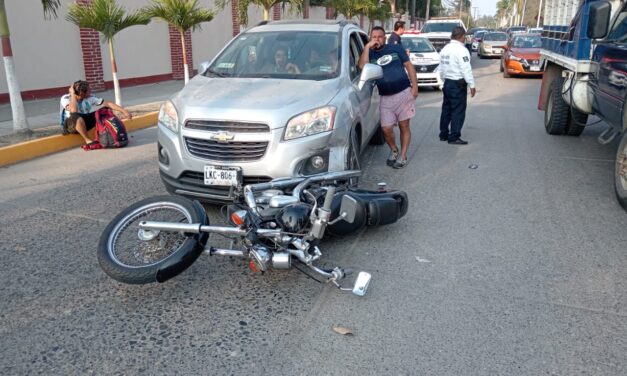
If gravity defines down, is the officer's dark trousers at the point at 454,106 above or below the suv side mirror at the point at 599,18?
below

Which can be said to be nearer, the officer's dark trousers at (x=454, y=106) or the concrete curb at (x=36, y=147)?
the concrete curb at (x=36, y=147)

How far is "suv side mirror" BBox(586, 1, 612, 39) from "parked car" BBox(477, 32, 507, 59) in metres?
23.3

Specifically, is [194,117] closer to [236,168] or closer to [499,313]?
[236,168]

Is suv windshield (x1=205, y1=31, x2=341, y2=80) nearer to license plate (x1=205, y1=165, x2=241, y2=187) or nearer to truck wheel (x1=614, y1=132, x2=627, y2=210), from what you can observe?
license plate (x1=205, y1=165, x2=241, y2=187)

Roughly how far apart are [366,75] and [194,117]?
191cm

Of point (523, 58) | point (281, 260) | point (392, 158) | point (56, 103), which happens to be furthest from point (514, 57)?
point (281, 260)

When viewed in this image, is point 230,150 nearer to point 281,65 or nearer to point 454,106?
point 281,65

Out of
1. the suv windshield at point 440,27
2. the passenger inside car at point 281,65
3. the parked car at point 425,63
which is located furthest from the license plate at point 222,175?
the suv windshield at point 440,27

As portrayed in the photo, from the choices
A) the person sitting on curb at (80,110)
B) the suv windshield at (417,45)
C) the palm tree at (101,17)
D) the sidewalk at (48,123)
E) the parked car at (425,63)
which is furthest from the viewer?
the suv windshield at (417,45)

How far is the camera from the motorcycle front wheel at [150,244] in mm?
A: 3430

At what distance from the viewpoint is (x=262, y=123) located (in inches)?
178

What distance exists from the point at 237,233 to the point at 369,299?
101cm

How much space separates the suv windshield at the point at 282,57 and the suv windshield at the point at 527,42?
602 inches

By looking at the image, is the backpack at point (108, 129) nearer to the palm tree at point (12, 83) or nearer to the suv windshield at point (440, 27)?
the palm tree at point (12, 83)
